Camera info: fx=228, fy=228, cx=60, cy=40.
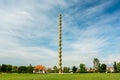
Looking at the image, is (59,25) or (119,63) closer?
(59,25)

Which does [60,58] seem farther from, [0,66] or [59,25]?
[0,66]

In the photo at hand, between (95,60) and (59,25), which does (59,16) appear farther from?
(95,60)

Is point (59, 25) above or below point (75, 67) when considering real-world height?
above

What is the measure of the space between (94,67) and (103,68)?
23015 mm

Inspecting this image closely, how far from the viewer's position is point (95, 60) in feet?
449

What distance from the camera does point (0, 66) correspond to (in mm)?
98000

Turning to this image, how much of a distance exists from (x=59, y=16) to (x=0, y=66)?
3331 cm

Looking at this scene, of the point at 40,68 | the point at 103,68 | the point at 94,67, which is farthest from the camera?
the point at 94,67

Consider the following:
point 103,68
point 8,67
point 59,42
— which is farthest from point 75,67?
point 8,67

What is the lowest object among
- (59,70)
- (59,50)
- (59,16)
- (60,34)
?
(59,70)

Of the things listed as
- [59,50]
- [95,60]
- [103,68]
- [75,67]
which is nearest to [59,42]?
[59,50]

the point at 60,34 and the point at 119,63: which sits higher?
the point at 60,34

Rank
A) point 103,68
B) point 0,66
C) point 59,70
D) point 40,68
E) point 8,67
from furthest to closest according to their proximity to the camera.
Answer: point 40,68, point 103,68, point 8,67, point 0,66, point 59,70

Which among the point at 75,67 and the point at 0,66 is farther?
the point at 75,67
